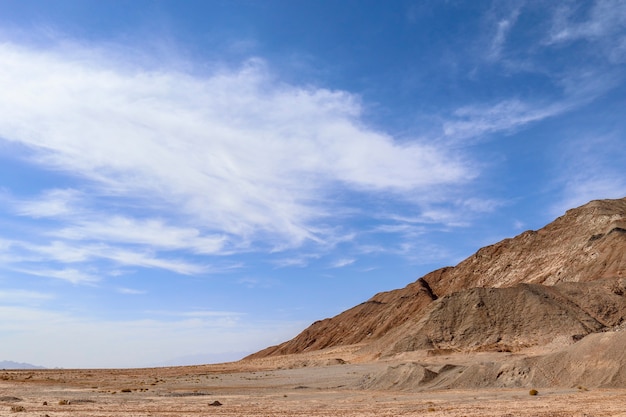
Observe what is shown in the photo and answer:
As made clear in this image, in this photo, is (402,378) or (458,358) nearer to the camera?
(402,378)

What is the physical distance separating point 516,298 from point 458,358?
16.8 meters

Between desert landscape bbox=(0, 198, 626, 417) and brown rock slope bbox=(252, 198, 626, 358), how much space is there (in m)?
0.23

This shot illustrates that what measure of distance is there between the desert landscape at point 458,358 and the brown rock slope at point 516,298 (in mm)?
234

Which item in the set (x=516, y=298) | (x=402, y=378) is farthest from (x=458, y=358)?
(x=402, y=378)

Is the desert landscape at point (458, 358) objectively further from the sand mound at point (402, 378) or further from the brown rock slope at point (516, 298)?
the brown rock slope at point (516, 298)

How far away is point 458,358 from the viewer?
68500mm

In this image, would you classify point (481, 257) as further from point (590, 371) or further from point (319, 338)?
point (590, 371)

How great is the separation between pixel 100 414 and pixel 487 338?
5822 cm

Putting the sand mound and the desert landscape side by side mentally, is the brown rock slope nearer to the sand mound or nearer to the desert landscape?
the desert landscape

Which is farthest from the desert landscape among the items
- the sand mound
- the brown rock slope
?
the brown rock slope

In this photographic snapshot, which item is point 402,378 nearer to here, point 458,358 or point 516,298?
point 458,358

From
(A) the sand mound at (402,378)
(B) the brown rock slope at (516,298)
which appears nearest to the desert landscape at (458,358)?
(A) the sand mound at (402,378)

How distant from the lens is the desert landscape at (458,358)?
32.4 metres

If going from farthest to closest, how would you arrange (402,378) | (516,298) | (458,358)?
(516,298), (458,358), (402,378)
